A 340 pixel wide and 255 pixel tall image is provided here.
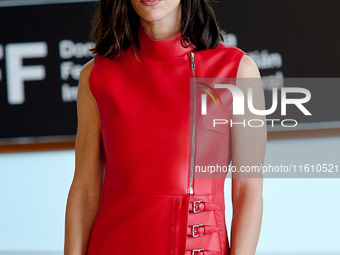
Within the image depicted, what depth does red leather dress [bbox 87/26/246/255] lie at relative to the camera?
1040 millimetres

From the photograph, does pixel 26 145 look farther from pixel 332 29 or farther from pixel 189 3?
pixel 189 3

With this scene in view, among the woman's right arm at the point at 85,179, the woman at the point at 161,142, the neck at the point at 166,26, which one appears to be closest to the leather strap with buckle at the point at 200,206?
the woman at the point at 161,142

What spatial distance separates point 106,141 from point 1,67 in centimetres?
436

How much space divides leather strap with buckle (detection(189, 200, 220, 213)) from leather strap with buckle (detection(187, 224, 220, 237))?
32 mm

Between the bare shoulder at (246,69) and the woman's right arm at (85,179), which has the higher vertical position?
the bare shoulder at (246,69)

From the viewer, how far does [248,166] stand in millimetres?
1044

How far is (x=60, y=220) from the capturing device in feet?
12.0

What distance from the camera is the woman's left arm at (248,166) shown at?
1030 mm

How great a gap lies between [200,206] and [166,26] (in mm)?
414

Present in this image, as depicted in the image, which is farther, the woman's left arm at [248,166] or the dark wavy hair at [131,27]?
the dark wavy hair at [131,27]

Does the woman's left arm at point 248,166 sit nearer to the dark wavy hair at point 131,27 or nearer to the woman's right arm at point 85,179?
the dark wavy hair at point 131,27

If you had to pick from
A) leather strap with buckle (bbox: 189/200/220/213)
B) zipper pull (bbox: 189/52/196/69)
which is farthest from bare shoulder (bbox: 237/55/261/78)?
leather strap with buckle (bbox: 189/200/220/213)

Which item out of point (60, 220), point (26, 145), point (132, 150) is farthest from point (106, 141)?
point (26, 145)

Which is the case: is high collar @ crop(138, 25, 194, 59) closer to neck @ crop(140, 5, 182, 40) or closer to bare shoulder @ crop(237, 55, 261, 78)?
neck @ crop(140, 5, 182, 40)
